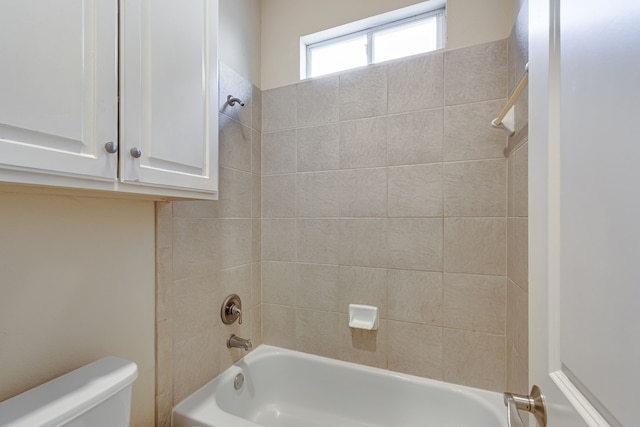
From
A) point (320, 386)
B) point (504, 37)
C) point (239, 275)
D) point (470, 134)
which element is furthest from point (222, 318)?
point (504, 37)

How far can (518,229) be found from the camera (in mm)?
1203

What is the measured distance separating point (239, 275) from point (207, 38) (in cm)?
119

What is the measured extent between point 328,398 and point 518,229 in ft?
4.42

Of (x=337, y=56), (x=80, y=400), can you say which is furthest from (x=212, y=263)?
(x=337, y=56)

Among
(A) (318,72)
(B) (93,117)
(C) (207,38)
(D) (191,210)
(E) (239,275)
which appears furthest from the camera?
(A) (318,72)

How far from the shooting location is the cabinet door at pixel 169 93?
2.56 ft

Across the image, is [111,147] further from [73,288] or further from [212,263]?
[212,263]

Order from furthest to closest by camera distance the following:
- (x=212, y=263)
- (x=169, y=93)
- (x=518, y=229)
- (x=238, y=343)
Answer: (x=238, y=343) < (x=212, y=263) < (x=518, y=229) < (x=169, y=93)

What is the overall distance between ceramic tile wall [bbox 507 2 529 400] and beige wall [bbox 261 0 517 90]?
15 cm

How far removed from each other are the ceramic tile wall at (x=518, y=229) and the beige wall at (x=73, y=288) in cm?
148

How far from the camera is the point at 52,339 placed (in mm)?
862

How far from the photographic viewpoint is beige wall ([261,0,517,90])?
4.61ft

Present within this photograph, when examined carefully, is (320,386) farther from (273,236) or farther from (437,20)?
(437,20)

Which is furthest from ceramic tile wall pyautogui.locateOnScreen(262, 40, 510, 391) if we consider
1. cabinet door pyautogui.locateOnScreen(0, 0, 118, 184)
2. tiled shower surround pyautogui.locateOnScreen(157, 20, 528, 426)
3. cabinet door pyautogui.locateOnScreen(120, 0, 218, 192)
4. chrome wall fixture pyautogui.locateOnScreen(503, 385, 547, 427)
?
cabinet door pyautogui.locateOnScreen(0, 0, 118, 184)
